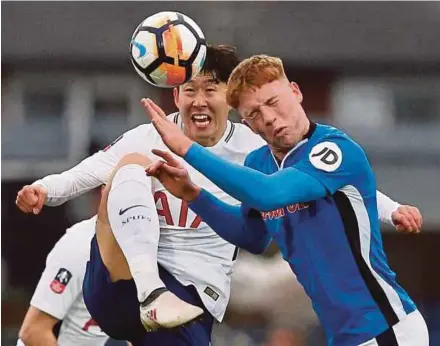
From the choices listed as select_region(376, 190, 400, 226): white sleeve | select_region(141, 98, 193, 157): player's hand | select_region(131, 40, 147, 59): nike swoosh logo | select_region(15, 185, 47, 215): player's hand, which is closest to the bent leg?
select_region(15, 185, 47, 215): player's hand

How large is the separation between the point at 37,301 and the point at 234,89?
2398 mm

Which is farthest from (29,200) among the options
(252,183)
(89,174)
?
(252,183)

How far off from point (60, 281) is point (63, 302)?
0.38ft

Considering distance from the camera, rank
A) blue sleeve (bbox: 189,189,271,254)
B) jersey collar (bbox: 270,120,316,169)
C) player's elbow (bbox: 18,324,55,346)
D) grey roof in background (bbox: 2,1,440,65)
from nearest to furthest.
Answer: jersey collar (bbox: 270,120,316,169) < blue sleeve (bbox: 189,189,271,254) < player's elbow (bbox: 18,324,55,346) < grey roof in background (bbox: 2,1,440,65)

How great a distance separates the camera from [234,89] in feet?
12.4

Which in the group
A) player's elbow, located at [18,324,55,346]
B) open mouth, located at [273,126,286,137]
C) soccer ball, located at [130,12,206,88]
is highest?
soccer ball, located at [130,12,206,88]

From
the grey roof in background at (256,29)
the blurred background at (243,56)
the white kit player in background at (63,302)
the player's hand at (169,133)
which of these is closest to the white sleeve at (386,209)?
the player's hand at (169,133)

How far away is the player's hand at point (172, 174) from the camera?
3.76 meters

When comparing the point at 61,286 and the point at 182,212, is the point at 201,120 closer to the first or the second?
the point at 182,212

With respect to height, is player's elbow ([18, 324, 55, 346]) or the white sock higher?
the white sock

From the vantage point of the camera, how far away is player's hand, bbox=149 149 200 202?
376 centimetres

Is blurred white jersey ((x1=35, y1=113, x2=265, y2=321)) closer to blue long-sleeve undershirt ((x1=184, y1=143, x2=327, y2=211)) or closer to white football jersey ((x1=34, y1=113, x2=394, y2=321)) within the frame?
white football jersey ((x1=34, y1=113, x2=394, y2=321))

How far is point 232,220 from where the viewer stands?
4035 millimetres

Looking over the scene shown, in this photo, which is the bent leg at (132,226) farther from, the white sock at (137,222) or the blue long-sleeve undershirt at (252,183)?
the blue long-sleeve undershirt at (252,183)
